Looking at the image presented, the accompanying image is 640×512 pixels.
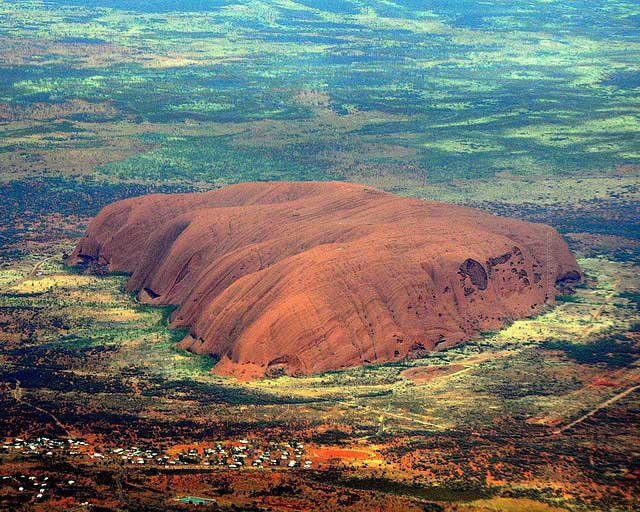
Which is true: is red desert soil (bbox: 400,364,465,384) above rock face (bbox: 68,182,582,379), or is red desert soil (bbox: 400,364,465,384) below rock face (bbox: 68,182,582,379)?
below

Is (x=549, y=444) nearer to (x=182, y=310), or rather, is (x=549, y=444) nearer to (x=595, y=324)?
(x=595, y=324)

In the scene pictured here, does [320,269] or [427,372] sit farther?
[320,269]

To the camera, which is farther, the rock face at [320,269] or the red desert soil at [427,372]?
the rock face at [320,269]

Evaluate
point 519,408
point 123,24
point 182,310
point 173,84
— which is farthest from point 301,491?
point 123,24

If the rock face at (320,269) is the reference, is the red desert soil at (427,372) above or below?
below

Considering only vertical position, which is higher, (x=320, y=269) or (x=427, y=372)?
(x=320, y=269)

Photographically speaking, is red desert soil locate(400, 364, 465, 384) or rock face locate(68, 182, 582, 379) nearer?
red desert soil locate(400, 364, 465, 384)

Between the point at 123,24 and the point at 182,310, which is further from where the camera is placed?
the point at 123,24

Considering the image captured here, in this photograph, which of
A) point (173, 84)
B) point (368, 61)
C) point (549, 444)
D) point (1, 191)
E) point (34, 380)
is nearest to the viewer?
point (549, 444)
